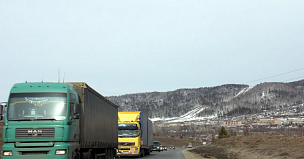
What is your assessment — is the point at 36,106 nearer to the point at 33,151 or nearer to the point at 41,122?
the point at 41,122

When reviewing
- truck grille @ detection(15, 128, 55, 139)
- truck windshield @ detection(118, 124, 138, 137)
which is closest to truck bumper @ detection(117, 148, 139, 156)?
truck windshield @ detection(118, 124, 138, 137)

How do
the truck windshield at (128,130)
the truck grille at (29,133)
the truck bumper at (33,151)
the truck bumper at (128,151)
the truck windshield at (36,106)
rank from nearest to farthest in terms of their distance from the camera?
1. the truck bumper at (33,151)
2. the truck grille at (29,133)
3. the truck windshield at (36,106)
4. the truck bumper at (128,151)
5. the truck windshield at (128,130)

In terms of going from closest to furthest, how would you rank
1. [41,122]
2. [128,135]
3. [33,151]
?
[33,151] → [41,122] → [128,135]

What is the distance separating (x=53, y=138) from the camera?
48.7 ft

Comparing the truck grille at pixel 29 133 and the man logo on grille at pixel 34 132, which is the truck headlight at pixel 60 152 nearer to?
the truck grille at pixel 29 133

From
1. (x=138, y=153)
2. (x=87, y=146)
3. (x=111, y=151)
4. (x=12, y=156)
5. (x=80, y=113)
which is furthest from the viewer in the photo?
(x=138, y=153)

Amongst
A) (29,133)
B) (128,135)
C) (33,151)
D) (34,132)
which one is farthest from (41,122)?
(128,135)

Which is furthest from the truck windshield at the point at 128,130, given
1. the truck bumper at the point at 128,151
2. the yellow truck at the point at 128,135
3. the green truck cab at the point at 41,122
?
the green truck cab at the point at 41,122

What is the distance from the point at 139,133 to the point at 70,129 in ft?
70.0

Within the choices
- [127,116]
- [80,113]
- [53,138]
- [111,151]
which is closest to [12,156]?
[53,138]

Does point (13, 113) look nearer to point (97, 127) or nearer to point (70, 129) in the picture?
point (70, 129)

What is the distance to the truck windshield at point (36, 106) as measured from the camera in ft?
48.9

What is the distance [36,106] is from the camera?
1502 cm

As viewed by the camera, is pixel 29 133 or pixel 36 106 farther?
pixel 36 106
